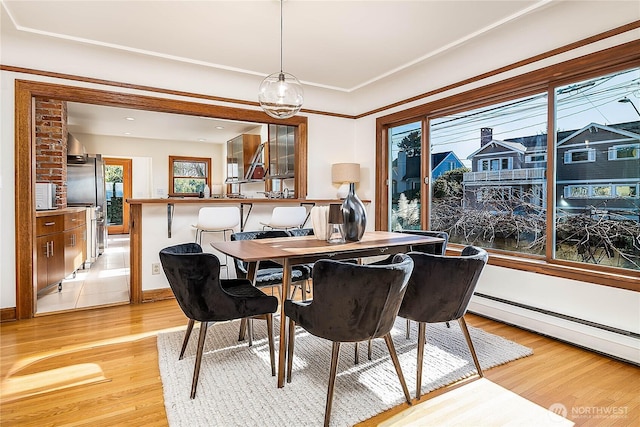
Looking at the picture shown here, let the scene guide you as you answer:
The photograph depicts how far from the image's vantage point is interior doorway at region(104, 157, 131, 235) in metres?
9.16

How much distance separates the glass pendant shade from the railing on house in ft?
6.42

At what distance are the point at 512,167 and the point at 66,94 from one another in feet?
13.4

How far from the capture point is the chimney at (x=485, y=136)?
345 centimetres

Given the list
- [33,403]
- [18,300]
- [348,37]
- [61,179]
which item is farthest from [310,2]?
[61,179]

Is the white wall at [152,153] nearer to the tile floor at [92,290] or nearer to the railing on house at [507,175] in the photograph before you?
the tile floor at [92,290]

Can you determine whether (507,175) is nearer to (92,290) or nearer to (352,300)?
(352,300)

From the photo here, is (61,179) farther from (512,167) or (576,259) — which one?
(576,259)

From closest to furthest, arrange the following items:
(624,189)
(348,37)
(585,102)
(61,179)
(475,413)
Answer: (475,413)
(624,189)
(585,102)
(348,37)
(61,179)

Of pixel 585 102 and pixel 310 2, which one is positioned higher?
pixel 310 2

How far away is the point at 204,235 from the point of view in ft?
13.4

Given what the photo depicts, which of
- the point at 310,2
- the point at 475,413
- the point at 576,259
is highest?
the point at 310,2

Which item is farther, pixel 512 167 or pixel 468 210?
pixel 468 210

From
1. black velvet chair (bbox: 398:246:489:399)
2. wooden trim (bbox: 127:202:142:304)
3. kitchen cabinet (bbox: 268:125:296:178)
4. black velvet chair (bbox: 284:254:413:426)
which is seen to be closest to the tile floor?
wooden trim (bbox: 127:202:142:304)

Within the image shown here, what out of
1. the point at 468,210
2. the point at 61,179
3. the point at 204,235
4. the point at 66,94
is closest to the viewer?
the point at 66,94
